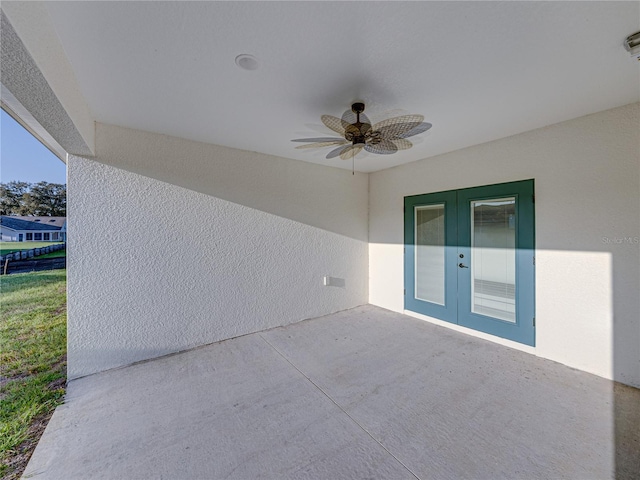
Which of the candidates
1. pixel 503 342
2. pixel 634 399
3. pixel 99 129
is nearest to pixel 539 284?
pixel 503 342

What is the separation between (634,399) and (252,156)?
4.26 meters

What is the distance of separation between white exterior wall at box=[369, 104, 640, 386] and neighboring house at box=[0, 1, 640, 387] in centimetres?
1

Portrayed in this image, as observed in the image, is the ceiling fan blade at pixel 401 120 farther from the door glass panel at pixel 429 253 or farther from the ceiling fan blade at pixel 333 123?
the door glass panel at pixel 429 253

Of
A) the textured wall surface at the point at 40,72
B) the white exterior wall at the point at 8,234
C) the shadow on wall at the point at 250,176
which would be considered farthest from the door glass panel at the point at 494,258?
the white exterior wall at the point at 8,234

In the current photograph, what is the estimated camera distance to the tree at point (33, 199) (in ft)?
7.77

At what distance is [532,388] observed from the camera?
214cm

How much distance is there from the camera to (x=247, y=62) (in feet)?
5.34

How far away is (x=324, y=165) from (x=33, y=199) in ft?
11.0

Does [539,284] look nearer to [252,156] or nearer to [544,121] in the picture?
[544,121]

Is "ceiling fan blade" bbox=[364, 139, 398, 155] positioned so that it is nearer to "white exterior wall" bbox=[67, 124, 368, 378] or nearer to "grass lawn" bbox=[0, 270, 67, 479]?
"white exterior wall" bbox=[67, 124, 368, 378]

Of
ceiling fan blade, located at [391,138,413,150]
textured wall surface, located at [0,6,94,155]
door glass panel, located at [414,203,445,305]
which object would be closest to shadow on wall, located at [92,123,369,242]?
textured wall surface, located at [0,6,94,155]

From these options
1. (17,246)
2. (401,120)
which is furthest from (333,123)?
(17,246)

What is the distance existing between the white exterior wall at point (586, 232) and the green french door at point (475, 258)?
0.11 m

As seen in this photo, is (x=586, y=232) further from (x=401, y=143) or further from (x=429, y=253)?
(x=401, y=143)
